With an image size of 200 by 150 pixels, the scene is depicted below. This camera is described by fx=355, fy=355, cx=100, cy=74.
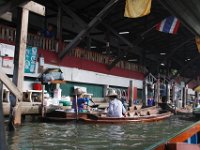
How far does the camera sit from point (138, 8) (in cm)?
1516

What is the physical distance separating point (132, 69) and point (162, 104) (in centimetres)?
452

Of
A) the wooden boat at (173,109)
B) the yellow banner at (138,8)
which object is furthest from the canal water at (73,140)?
the wooden boat at (173,109)

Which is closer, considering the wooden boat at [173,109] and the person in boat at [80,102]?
the person in boat at [80,102]

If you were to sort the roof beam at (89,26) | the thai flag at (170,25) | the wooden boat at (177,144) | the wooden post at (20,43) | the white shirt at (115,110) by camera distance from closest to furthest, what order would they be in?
the wooden boat at (177,144), the wooden post at (20,43), the white shirt at (115,110), the roof beam at (89,26), the thai flag at (170,25)

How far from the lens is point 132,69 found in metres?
29.8

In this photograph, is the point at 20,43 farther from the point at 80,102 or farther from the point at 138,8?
the point at 138,8

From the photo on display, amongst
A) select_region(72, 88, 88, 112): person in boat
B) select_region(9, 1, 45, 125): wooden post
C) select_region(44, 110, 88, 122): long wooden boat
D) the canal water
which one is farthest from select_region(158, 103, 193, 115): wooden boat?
select_region(9, 1, 45, 125): wooden post

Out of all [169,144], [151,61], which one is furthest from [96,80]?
[169,144]

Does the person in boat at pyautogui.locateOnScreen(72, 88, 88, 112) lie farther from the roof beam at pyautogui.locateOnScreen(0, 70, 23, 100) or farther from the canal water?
the roof beam at pyautogui.locateOnScreen(0, 70, 23, 100)

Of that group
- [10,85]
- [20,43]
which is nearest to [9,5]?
[20,43]

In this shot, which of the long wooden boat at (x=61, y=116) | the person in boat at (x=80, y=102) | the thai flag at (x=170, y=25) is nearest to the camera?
the long wooden boat at (x=61, y=116)

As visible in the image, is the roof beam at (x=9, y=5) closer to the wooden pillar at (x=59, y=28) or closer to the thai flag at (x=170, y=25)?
the wooden pillar at (x=59, y=28)

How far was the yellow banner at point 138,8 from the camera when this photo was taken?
14734 millimetres

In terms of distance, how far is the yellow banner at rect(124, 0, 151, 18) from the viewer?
14734mm
